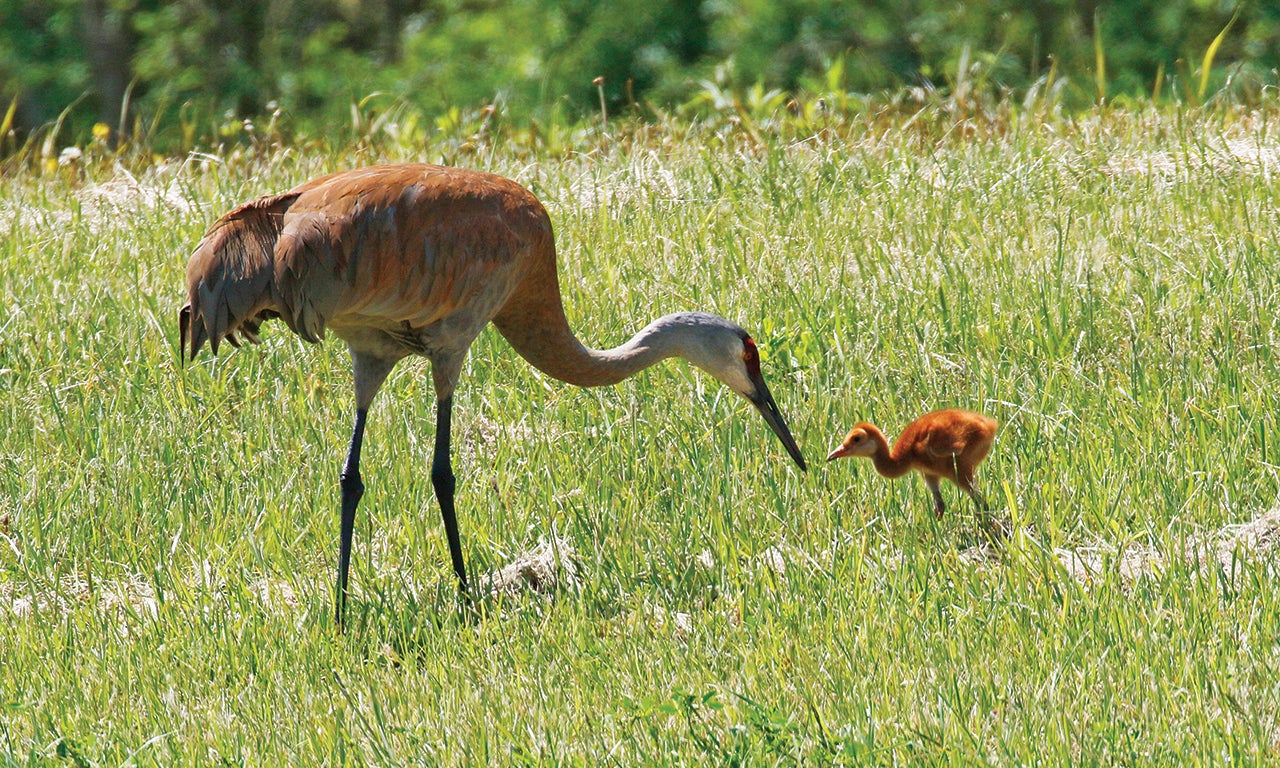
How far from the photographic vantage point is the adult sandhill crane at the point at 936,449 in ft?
14.7

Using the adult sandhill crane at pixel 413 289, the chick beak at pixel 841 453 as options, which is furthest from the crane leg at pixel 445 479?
the chick beak at pixel 841 453

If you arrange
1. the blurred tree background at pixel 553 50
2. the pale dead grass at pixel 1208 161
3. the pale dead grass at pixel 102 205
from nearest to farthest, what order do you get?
the pale dead grass at pixel 1208 161 < the pale dead grass at pixel 102 205 < the blurred tree background at pixel 553 50

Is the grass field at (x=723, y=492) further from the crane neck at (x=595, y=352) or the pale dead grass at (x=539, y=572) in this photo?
the crane neck at (x=595, y=352)

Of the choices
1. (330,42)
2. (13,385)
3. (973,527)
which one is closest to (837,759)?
(973,527)

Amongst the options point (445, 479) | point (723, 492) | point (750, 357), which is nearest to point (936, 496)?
point (723, 492)

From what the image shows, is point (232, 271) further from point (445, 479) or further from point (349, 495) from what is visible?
point (445, 479)

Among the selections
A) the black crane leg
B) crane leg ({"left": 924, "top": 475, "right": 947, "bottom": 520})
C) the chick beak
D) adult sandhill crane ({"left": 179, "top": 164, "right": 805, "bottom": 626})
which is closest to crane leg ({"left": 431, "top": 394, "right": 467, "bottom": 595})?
adult sandhill crane ({"left": 179, "top": 164, "right": 805, "bottom": 626})

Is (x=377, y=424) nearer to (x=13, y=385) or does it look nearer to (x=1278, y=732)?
(x=13, y=385)

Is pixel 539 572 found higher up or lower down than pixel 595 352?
lower down

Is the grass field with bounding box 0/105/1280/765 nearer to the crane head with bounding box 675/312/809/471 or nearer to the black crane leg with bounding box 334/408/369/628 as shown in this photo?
the black crane leg with bounding box 334/408/369/628

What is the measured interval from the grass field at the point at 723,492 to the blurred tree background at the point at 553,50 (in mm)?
6224

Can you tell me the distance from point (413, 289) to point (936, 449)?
1.64 m

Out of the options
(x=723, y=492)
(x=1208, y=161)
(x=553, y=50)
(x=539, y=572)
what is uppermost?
(x=553, y=50)

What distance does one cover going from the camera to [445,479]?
15.9 ft
